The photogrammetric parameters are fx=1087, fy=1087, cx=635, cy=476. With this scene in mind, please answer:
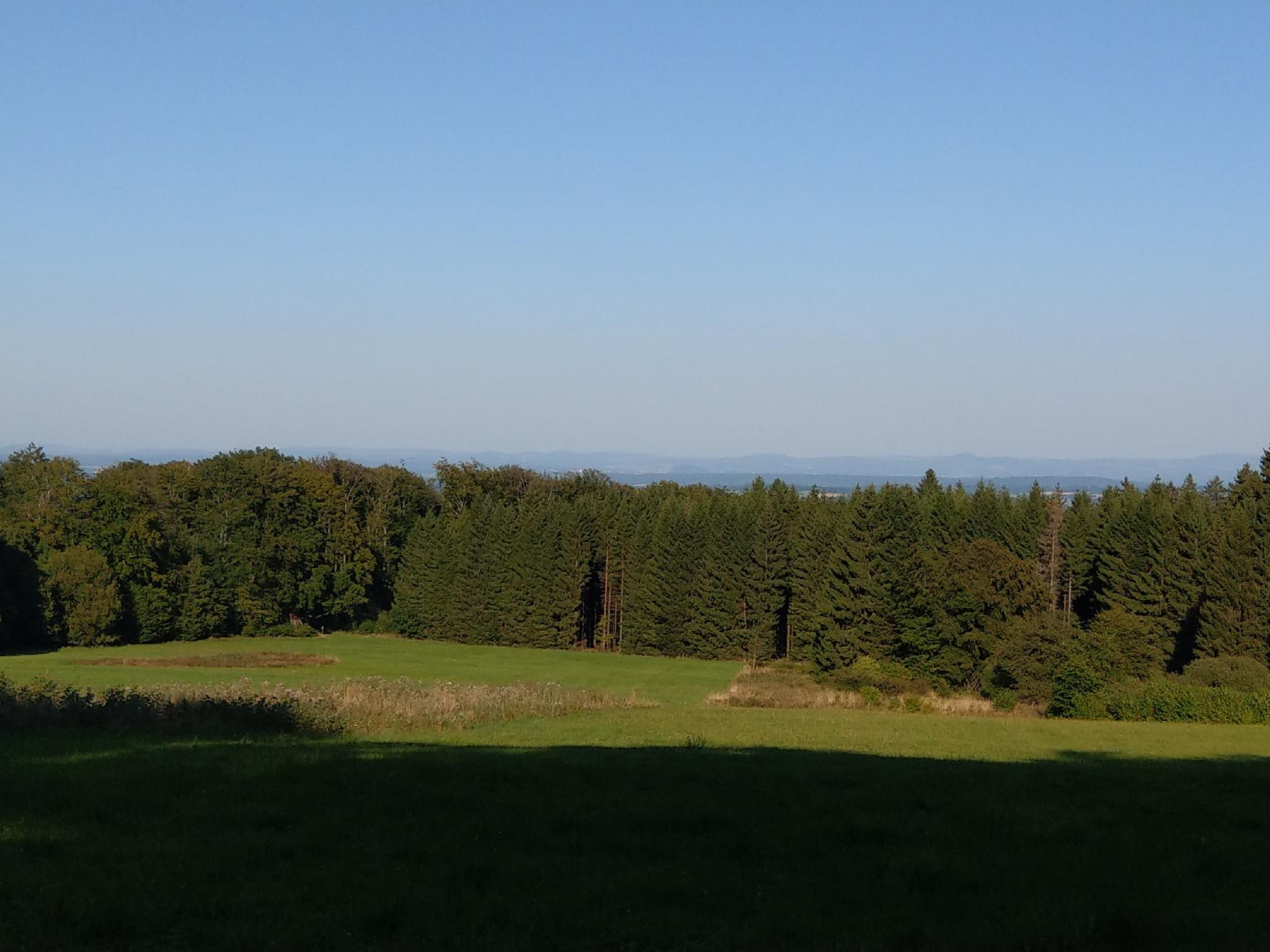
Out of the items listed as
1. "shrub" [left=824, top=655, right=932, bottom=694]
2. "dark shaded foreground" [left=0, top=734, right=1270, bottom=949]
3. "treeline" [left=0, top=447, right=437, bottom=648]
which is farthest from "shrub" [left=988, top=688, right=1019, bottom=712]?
"treeline" [left=0, top=447, right=437, bottom=648]

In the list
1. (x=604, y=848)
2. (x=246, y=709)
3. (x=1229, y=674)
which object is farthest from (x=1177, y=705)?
(x=604, y=848)

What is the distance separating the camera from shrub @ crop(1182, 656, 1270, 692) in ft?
166

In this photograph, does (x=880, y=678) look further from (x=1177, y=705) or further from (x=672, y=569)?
(x=672, y=569)

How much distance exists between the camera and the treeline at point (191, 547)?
81.5m

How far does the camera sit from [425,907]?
8961 millimetres

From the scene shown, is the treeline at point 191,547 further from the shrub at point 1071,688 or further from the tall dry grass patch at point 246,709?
the shrub at point 1071,688

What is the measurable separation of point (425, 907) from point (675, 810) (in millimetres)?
4171

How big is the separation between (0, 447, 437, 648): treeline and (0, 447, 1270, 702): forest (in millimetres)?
193

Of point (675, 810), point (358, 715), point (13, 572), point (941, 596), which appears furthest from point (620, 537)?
point (675, 810)

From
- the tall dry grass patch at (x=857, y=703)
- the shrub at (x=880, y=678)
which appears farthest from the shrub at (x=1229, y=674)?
the shrub at (x=880, y=678)

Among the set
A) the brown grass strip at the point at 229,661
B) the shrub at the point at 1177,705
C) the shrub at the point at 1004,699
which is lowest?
the brown grass strip at the point at 229,661

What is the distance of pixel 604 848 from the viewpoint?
36.4 ft

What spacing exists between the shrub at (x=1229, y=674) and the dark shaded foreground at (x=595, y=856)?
129ft

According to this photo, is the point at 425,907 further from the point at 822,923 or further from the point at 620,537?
the point at 620,537
